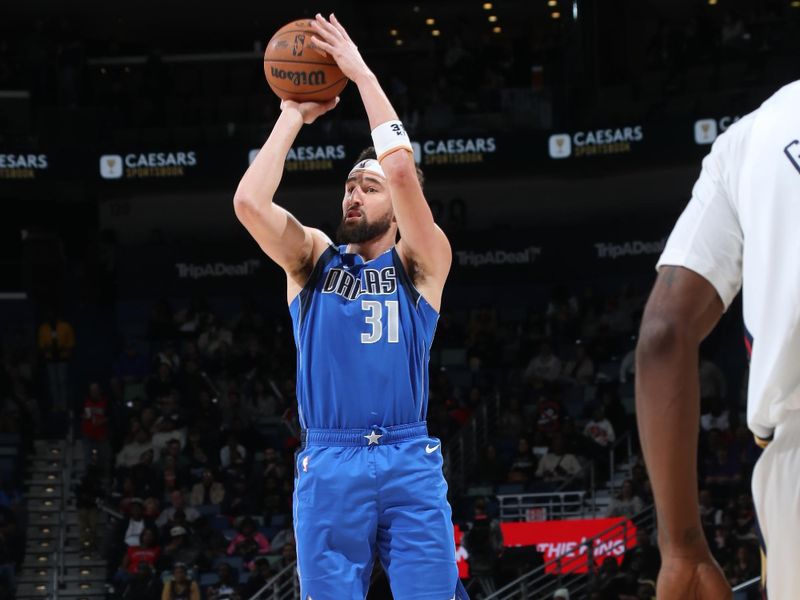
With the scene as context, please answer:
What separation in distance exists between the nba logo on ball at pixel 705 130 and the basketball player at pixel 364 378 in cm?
1368

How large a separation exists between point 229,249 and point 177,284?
1.03 m

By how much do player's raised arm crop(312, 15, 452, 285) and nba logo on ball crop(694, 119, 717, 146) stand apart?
1376 centimetres

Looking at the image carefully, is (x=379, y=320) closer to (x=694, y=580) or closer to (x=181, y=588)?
(x=694, y=580)

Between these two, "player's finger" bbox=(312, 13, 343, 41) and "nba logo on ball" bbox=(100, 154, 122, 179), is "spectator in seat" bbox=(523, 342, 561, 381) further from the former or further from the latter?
"player's finger" bbox=(312, 13, 343, 41)

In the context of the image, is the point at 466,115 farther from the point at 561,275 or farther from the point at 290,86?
the point at 290,86

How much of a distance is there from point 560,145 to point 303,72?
548 inches

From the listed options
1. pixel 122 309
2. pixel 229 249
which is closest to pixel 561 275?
pixel 229 249

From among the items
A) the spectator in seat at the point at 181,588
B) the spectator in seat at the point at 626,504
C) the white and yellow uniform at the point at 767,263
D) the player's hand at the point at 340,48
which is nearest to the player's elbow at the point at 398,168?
the player's hand at the point at 340,48

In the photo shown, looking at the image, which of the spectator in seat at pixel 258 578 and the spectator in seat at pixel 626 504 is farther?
the spectator in seat at pixel 626 504

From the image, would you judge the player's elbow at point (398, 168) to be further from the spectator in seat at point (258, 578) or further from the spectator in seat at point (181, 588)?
the spectator in seat at point (181, 588)

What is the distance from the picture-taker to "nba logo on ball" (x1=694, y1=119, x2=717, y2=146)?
17.9 metres

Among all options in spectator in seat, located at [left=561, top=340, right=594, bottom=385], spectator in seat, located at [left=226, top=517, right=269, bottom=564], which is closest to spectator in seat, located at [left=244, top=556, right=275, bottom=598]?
spectator in seat, located at [left=226, top=517, right=269, bottom=564]

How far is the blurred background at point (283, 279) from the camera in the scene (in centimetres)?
1559

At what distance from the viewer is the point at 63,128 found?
63.8ft
